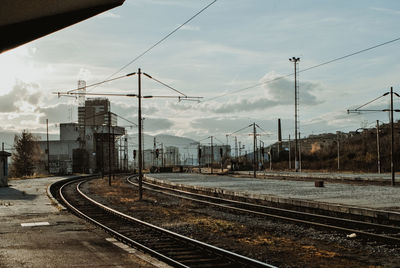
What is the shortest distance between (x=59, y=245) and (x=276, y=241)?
563cm

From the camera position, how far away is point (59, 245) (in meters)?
12.4

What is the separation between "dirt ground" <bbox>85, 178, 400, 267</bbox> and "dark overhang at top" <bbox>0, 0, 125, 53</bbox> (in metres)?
6.13

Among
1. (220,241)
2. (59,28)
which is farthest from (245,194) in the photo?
(59,28)

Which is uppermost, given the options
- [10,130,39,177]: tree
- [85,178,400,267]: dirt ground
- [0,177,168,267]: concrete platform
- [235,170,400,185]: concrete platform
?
[10,130,39,177]: tree

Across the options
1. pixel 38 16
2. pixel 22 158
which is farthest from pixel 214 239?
pixel 22 158

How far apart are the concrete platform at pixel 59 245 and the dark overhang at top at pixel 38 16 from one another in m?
4.71

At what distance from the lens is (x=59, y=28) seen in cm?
889

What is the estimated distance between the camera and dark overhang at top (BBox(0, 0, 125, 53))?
7.14 m

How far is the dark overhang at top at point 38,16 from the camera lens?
7145 mm

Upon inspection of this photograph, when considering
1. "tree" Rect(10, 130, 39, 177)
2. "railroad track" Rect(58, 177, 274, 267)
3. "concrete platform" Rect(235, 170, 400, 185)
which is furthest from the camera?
"tree" Rect(10, 130, 39, 177)

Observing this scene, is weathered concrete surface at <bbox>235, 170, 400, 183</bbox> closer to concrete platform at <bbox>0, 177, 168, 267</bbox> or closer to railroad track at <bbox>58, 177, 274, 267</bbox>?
railroad track at <bbox>58, 177, 274, 267</bbox>

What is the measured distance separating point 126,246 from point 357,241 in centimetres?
595

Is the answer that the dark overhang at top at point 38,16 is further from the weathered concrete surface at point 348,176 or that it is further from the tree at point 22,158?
the tree at point 22,158

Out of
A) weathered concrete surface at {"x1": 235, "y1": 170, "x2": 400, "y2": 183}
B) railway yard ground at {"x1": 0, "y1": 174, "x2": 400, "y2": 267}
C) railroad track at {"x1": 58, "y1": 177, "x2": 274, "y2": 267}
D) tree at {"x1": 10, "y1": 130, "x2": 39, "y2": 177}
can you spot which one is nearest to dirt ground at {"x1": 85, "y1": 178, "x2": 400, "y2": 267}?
railway yard ground at {"x1": 0, "y1": 174, "x2": 400, "y2": 267}
